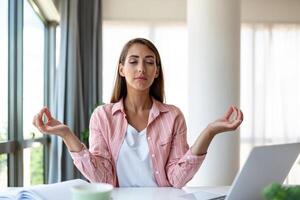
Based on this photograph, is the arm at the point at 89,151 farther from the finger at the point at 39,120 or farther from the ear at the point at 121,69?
the ear at the point at 121,69

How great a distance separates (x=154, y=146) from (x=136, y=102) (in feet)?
0.71

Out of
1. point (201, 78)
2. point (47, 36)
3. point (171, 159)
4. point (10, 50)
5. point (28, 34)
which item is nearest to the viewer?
point (171, 159)

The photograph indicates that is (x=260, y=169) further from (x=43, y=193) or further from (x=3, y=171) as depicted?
(x=3, y=171)

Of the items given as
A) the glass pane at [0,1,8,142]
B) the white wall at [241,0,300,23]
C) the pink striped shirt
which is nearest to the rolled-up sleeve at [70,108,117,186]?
the pink striped shirt

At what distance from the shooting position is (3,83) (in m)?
2.58

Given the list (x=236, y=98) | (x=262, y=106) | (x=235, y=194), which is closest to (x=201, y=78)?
(x=236, y=98)

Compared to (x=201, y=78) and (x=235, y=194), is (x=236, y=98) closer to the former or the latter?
(x=201, y=78)

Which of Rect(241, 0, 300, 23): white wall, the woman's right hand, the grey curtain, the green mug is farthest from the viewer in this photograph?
Rect(241, 0, 300, 23): white wall

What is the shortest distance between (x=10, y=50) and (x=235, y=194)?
90.0 inches

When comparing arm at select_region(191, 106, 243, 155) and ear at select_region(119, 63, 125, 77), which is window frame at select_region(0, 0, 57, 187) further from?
arm at select_region(191, 106, 243, 155)

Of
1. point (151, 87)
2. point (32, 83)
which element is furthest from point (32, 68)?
point (151, 87)

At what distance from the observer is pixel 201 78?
2904mm

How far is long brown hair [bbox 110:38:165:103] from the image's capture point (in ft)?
4.64

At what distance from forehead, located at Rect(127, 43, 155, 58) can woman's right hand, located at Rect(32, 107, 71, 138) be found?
1.44ft
